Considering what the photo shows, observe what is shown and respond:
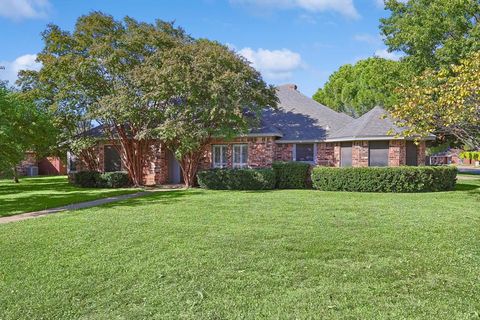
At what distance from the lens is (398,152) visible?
62.6 feet

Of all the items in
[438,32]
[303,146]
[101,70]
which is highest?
[438,32]

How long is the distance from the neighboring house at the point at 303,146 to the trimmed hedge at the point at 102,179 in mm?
1680

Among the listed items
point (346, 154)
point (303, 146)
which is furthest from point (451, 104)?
point (303, 146)

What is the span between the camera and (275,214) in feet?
33.8

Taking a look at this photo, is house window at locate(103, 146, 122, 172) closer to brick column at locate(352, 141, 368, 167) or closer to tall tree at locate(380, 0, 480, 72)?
brick column at locate(352, 141, 368, 167)

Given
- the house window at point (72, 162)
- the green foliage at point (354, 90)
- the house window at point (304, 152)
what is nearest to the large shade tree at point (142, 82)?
the house window at point (304, 152)

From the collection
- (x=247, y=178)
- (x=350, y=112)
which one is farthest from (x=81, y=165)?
(x=350, y=112)

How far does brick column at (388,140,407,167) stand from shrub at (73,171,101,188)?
1511 centimetres

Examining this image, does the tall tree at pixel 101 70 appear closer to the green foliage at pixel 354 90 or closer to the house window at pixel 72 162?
the house window at pixel 72 162

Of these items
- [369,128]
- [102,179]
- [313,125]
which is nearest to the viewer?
[369,128]

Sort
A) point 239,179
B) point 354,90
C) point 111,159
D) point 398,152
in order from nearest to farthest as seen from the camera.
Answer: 1. point 239,179
2. point 398,152
3. point 111,159
4. point 354,90

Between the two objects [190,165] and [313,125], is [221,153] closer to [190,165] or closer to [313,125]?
[190,165]

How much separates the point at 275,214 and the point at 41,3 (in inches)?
411

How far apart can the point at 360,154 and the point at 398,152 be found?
5.77 ft
